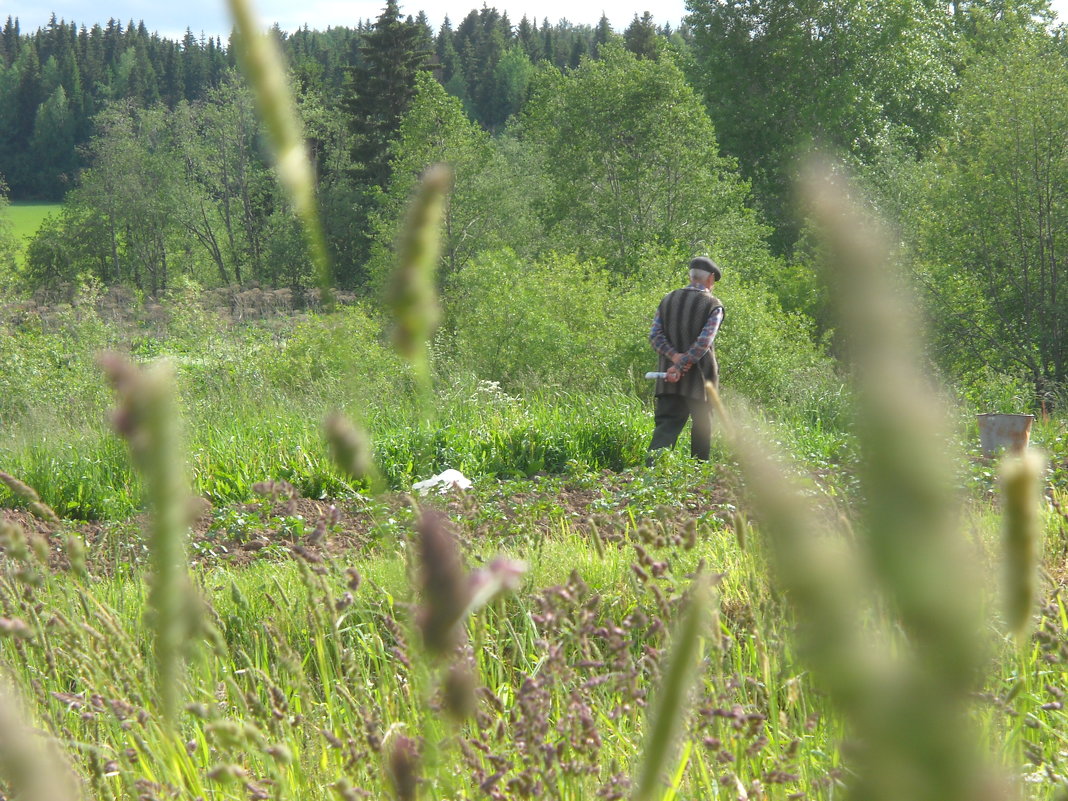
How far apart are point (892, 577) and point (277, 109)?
9.4 inches

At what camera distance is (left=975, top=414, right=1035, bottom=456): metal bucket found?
25.7ft

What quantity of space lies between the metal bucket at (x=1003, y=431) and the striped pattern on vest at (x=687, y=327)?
2.23m

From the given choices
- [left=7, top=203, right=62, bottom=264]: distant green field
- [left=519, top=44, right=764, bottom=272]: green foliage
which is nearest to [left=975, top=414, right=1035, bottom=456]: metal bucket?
[left=519, top=44, right=764, bottom=272]: green foliage

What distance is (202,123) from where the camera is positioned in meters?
45.3

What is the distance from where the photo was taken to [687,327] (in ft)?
27.0

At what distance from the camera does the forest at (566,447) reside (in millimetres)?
198

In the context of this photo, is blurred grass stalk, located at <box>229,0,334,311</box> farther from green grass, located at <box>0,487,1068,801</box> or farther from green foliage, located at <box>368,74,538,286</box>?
green foliage, located at <box>368,74,538,286</box>

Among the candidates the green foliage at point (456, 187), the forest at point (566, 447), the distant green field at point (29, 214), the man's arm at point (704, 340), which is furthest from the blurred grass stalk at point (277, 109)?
the distant green field at point (29, 214)

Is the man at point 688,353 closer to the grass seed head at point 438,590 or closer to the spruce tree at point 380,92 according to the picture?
the grass seed head at point 438,590

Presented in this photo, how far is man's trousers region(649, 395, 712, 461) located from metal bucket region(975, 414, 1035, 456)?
2228 mm

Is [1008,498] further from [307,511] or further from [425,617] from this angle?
[307,511]

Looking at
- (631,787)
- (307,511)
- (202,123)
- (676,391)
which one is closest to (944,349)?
(676,391)

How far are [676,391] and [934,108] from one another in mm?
25396

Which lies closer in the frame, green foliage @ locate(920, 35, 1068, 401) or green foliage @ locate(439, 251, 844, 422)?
green foliage @ locate(439, 251, 844, 422)
